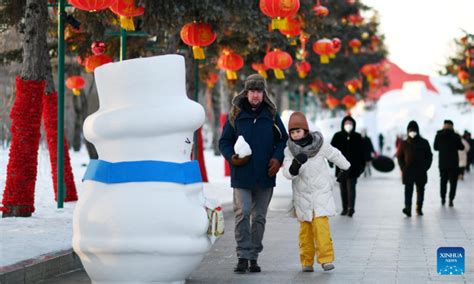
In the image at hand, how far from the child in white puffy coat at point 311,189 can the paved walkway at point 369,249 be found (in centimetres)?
23

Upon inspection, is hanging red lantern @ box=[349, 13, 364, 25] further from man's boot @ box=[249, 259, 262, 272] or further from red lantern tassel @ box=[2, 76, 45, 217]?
man's boot @ box=[249, 259, 262, 272]

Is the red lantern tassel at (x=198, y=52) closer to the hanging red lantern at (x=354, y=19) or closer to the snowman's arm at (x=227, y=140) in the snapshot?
the snowman's arm at (x=227, y=140)

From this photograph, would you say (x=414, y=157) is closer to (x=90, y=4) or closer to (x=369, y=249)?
(x=369, y=249)

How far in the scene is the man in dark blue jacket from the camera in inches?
478

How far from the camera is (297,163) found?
12.2m

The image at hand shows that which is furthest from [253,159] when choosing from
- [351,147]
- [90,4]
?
[351,147]

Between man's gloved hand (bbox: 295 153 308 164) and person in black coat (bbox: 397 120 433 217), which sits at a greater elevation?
man's gloved hand (bbox: 295 153 308 164)

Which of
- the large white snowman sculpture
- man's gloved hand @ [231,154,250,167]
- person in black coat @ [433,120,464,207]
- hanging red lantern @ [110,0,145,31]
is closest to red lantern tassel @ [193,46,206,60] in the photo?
hanging red lantern @ [110,0,145,31]

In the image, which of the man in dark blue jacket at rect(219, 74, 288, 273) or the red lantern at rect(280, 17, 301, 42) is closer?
the man in dark blue jacket at rect(219, 74, 288, 273)

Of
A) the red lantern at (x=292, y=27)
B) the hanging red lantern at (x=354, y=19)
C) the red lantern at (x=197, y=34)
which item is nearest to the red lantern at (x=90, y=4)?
the red lantern at (x=197, y=34)

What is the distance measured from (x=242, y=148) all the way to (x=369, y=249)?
12.2 feet

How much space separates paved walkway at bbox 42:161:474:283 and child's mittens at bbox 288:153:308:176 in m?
1.04

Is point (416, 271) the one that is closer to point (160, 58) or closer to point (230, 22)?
point (160, 58)

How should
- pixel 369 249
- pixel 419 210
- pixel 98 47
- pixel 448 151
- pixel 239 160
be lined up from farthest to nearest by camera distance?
pixel 448 151, pixel 98 47, pixel 419 210, pixel 369 249, pixel 239 160
